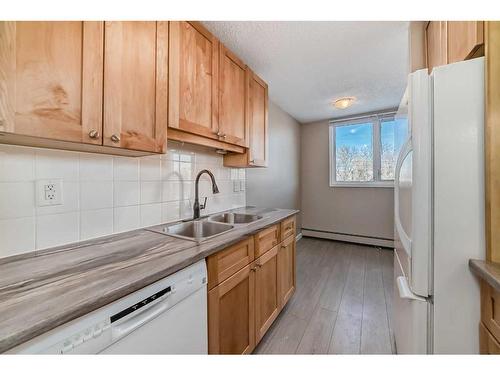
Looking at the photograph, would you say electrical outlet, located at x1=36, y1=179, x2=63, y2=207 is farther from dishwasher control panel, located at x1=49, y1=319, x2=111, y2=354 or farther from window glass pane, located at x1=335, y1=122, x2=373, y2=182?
window glass pane, located at x1=335, y1=122, x2=373, y2=182

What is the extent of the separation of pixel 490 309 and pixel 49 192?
1805 millimetres

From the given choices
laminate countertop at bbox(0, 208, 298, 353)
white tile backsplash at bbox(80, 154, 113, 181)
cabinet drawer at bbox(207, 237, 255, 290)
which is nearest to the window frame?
cabinet drawer at bbox(207, 237, 255, 290)

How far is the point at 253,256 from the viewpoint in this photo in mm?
1324

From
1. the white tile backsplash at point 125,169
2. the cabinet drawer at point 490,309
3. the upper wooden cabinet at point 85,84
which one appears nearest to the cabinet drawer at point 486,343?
the cabinet drawer at point 490,309

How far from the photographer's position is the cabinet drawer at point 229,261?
0.99 m

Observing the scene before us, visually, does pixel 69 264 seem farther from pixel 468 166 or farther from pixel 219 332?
pixel 468 166

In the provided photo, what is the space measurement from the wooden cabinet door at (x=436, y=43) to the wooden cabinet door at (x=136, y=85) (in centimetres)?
149

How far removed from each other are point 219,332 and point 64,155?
1151 mm

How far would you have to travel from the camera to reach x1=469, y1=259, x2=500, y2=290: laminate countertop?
0.63 metres

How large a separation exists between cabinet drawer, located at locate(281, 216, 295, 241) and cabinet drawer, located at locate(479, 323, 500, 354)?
1.14 meters

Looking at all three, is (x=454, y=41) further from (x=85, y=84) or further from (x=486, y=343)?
(x=85, y=84)

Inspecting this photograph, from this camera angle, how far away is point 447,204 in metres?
0.81

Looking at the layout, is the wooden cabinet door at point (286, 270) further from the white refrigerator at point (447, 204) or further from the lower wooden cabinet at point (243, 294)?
the white refrigerator at point (447, 204)
